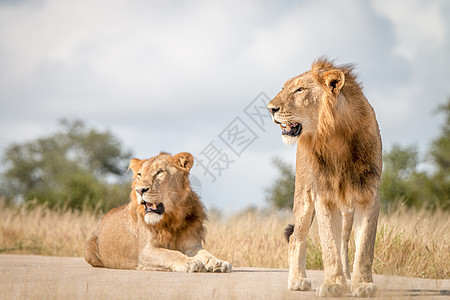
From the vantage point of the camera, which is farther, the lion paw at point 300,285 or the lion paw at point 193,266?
the lion paw at point 193,266

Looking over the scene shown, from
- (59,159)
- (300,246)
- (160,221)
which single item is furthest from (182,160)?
(59,159)

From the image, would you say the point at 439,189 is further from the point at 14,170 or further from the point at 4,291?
the point at 14,170

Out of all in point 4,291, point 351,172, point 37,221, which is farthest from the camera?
point 37,221

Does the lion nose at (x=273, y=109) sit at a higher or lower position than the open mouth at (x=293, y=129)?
higher

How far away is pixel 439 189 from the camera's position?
2053 centimetres

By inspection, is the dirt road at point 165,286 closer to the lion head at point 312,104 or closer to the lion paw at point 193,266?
the lion paw at point 193,266

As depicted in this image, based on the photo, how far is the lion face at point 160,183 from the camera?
6816 mm

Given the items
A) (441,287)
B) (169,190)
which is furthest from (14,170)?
(441,287)

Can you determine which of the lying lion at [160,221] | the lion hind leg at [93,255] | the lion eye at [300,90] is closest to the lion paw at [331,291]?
the lion eye at [300,90]

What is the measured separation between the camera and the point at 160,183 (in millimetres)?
6871


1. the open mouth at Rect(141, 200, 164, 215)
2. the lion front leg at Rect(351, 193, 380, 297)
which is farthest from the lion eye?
the open mouth at Rect(141, 200, 164, 215)

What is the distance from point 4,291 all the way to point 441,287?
3.79 meters

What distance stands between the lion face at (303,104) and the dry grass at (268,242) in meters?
1.94

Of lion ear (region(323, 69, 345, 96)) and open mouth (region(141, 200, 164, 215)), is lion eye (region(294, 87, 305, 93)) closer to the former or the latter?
lion ear (region(323, 69, 345, 96))
